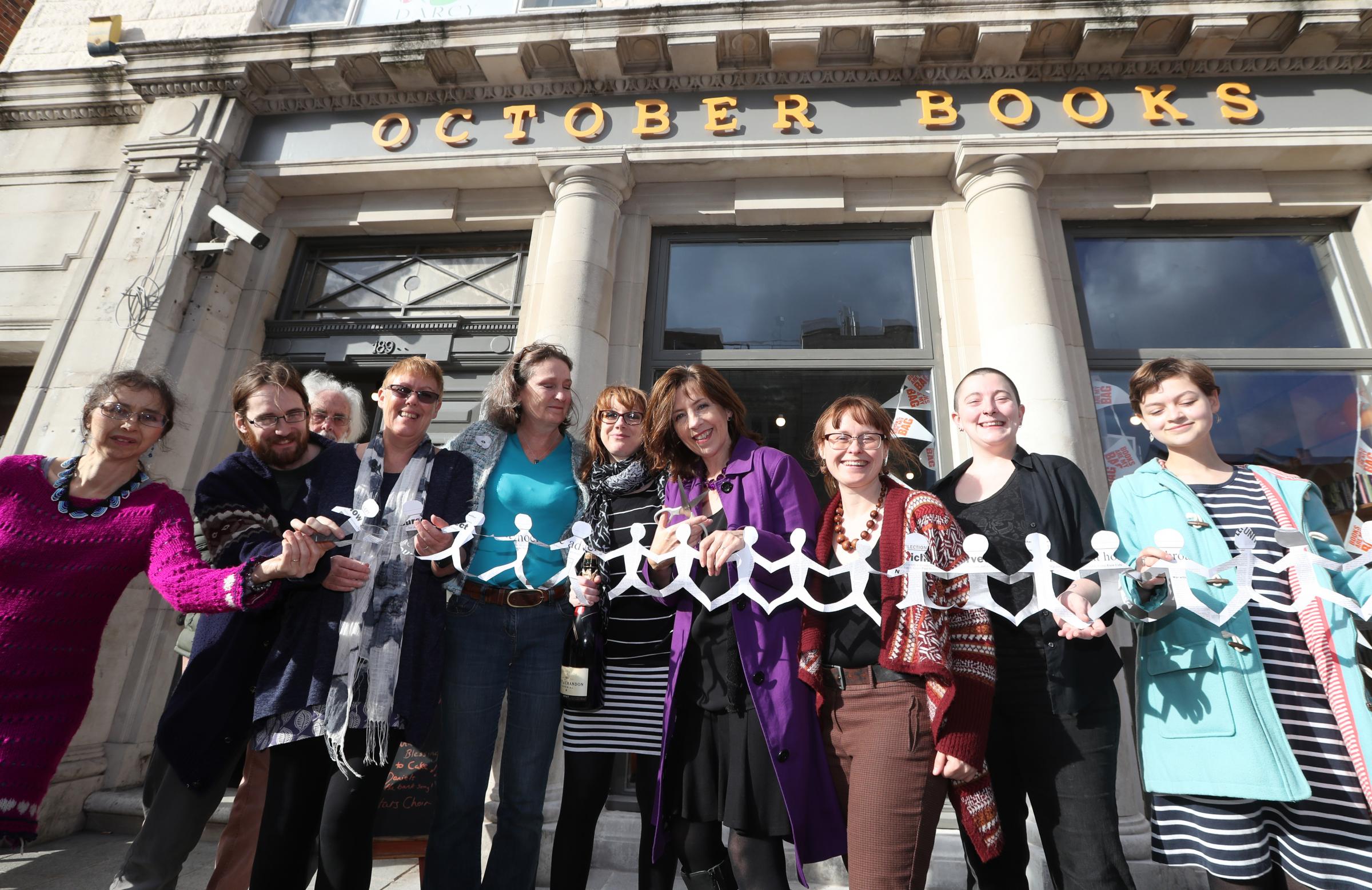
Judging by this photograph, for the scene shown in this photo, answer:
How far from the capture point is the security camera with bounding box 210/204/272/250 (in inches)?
216

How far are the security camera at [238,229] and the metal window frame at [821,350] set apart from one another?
3.47 m

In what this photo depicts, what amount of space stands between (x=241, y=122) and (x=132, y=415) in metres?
5.26

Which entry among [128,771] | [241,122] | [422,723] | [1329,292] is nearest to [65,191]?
[241,122]

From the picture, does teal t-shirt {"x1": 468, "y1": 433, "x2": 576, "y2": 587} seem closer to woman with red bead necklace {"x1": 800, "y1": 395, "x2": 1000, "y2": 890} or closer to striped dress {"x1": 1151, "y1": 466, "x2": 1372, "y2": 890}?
woman with red bead necklace {"x1": 800, "y1": 395, "x2": 1000, "y2": 890}

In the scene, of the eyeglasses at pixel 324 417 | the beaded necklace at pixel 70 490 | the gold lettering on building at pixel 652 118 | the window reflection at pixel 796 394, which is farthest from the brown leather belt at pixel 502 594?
the gold lettering on building at pixel 652 118

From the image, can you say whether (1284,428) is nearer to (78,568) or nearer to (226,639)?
(226,639)

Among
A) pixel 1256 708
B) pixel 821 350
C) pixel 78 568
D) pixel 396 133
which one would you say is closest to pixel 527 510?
pixel 78 568

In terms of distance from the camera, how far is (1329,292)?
17.8 ft

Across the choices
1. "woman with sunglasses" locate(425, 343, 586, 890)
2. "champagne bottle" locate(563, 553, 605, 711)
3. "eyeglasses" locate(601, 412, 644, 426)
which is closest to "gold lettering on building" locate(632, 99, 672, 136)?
"woman with sunglasses" locate(425, 343, 586, 890)

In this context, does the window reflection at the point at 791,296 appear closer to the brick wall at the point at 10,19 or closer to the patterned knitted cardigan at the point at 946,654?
the patterned knitted cardigan at the point at 946,654

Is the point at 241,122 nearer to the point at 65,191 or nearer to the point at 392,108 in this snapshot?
the point at 392,108

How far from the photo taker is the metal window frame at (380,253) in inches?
233

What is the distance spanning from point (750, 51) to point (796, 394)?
3.14m

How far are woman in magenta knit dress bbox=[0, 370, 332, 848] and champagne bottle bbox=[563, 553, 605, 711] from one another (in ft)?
3.01
